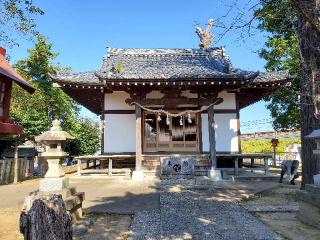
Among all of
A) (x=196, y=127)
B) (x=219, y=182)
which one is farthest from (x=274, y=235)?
(x=196, y=127)

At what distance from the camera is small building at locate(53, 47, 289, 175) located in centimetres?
1279

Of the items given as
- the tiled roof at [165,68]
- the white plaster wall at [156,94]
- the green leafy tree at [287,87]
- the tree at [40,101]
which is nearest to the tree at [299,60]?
the green leafy tree at [287,87]

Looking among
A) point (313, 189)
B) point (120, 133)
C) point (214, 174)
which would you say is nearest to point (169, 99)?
point (120, 133)

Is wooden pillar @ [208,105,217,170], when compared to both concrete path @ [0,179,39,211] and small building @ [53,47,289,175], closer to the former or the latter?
small building @ [53,47,289,175]

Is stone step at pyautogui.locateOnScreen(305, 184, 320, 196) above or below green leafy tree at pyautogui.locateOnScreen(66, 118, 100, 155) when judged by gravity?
below

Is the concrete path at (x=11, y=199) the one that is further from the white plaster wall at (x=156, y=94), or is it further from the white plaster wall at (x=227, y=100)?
the white plaster wall at (x=227, y=100)

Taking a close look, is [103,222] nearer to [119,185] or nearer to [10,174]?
[119,185]

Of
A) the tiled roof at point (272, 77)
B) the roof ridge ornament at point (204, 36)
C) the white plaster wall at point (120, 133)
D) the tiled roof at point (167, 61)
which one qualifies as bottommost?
the white plaster wall at point (120, 133)

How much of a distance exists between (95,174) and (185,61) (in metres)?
7.42

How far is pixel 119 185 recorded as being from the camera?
11.7 m

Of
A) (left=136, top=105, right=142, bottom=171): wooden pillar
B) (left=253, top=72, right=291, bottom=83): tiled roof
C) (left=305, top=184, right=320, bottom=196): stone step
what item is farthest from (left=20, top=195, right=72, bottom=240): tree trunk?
(left=253, top=72, right=291, bottom=83): tiled roof

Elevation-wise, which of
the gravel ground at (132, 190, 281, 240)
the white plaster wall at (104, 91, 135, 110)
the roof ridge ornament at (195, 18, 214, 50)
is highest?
the roof ridge ornament at (195, 18, 214, 50)

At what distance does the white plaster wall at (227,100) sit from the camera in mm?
15020

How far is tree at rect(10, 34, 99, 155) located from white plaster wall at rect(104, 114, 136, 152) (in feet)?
28.5
